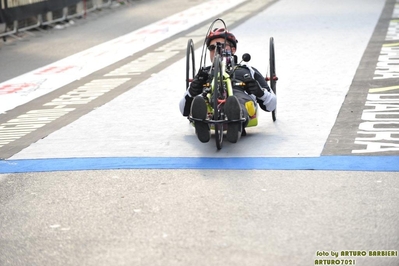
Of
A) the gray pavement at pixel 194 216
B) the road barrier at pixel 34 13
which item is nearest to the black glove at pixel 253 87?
the gray pavement at pixel 194 216

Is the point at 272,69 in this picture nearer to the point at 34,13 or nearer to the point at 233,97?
the point at 233,97

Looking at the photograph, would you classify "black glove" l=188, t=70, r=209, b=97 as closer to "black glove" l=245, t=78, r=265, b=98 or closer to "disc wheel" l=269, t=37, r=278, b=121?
"black glove" l=245, t=78, r=265, b=98

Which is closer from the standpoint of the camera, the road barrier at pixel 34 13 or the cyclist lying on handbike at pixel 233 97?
the cyclist lying on handbike at pixel 233 97

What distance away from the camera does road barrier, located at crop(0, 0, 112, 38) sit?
67.1 feet

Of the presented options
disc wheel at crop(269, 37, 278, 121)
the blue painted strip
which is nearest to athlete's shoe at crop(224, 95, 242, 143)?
the blue painted strip

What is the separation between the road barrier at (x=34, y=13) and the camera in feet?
67.1

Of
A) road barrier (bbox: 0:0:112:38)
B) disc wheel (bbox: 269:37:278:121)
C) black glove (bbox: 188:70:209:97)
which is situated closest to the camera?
black glove (bbox: 188:70:209:97)

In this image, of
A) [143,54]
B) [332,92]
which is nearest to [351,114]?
[332,92]

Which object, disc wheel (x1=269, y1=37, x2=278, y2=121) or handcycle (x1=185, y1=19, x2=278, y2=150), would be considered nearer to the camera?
handcycle (x1=185, y1=19, x2=278, y2=150)

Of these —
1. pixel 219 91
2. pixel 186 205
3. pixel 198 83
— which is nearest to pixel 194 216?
pixel 186 205

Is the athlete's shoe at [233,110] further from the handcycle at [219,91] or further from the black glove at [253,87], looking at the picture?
the black glove at [253,87]

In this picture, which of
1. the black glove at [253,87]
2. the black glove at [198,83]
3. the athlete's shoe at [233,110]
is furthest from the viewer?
the black glove at [253,87]

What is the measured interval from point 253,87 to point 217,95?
767mm

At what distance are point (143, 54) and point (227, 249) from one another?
11829 mm
